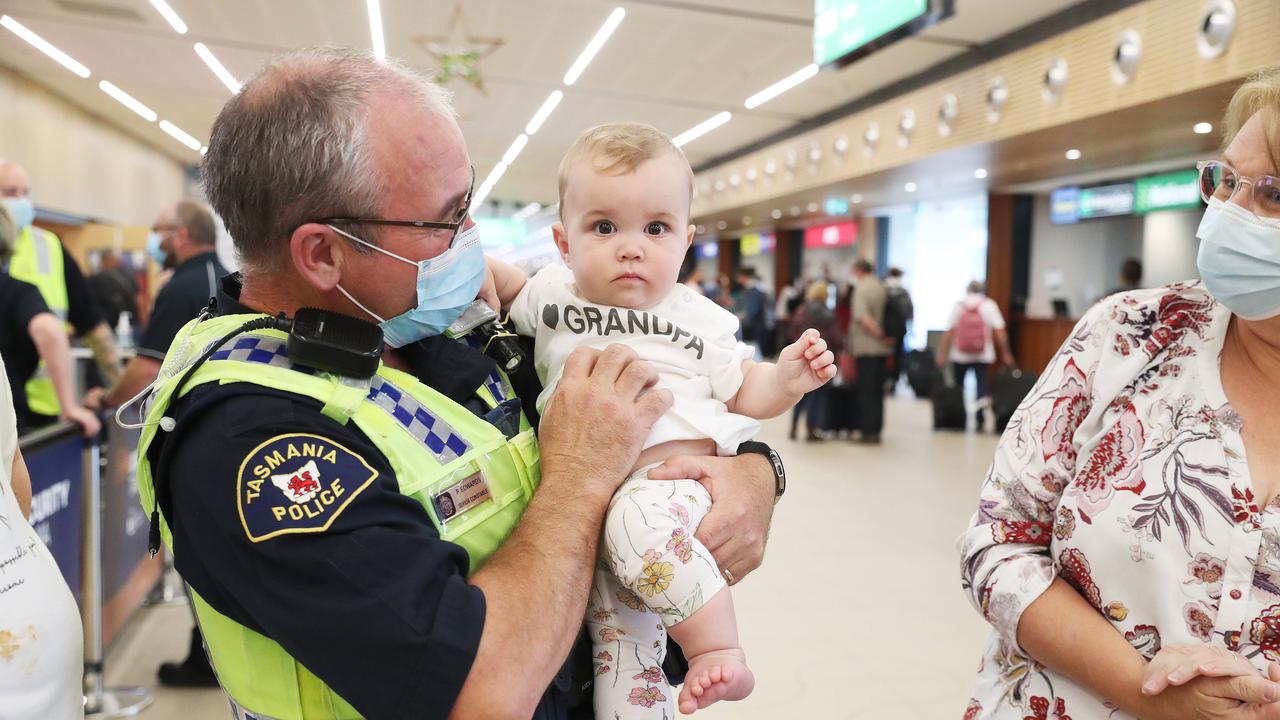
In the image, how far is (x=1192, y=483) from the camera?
4.20ft

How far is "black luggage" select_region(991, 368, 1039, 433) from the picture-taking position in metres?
8.80

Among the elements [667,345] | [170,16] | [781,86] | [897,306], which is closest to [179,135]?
[170,16]

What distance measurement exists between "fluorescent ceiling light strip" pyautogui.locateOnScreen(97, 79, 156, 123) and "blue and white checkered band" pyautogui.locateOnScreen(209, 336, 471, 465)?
1290 cm

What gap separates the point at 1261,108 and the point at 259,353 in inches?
58.4

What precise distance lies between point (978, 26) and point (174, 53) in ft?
28.5

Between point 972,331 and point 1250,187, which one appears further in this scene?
point 972,331

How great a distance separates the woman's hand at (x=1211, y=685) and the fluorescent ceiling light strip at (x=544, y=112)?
415 inches

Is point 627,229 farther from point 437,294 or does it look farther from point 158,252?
point 158,252

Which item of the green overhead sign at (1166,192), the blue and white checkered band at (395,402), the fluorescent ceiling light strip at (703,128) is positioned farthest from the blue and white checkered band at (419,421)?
the green overhead sign at (1166,192)

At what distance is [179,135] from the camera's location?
613 inches

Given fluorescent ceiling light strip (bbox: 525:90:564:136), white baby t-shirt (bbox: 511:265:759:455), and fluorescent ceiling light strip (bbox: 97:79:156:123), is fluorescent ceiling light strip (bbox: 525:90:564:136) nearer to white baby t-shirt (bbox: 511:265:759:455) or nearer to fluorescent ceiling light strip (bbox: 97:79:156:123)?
fluorescent ceiling light strip (bbox: 97:79:156:123)

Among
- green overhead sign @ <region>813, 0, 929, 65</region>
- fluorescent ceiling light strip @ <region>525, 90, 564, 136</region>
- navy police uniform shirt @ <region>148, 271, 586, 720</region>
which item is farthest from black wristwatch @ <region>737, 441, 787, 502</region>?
fluorescent ceiling light strip @ <region>525, 90, 564, 136</region>

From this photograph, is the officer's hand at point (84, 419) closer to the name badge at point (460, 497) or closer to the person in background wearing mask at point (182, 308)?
the person in background wearing mask at point (182, 308)

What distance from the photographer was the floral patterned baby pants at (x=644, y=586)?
48.5 inches
